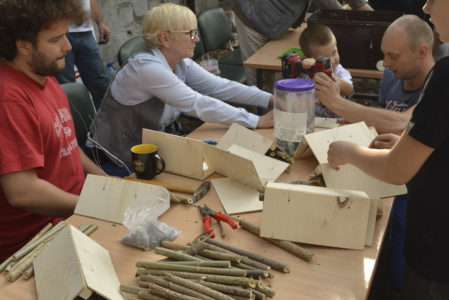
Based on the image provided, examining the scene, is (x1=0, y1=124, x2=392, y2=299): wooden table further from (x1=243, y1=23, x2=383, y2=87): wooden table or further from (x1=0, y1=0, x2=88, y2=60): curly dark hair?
(x1=243, y1=23, x2=383, y2=87): wooden table

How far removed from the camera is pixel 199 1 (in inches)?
251

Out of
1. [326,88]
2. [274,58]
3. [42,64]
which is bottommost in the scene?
[274,58]

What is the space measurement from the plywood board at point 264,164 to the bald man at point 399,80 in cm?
51

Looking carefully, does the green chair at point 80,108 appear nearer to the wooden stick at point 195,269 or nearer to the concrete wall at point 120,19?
the wooden stick at point 195,269

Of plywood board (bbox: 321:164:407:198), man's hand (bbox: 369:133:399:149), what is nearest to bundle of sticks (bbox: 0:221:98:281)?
plywood board (bbox: 321:164:407:198)

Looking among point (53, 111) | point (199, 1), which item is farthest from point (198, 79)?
point (199, 1)

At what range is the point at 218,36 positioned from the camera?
14.1 ft

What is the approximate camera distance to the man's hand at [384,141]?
1.67 meters

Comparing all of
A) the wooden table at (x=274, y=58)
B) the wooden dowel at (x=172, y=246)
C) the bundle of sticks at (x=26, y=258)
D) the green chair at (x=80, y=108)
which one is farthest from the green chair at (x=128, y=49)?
the wooden dowel at (x=172, y=246)

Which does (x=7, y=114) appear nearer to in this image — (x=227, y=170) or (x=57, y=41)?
(x=57, y=41)

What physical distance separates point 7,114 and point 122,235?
2.04ft

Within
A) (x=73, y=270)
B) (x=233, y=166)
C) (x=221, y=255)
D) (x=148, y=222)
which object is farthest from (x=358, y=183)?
(x=73, y=270)

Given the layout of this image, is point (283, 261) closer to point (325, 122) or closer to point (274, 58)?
point (325, 122)

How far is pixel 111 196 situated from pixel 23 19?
0.72m
